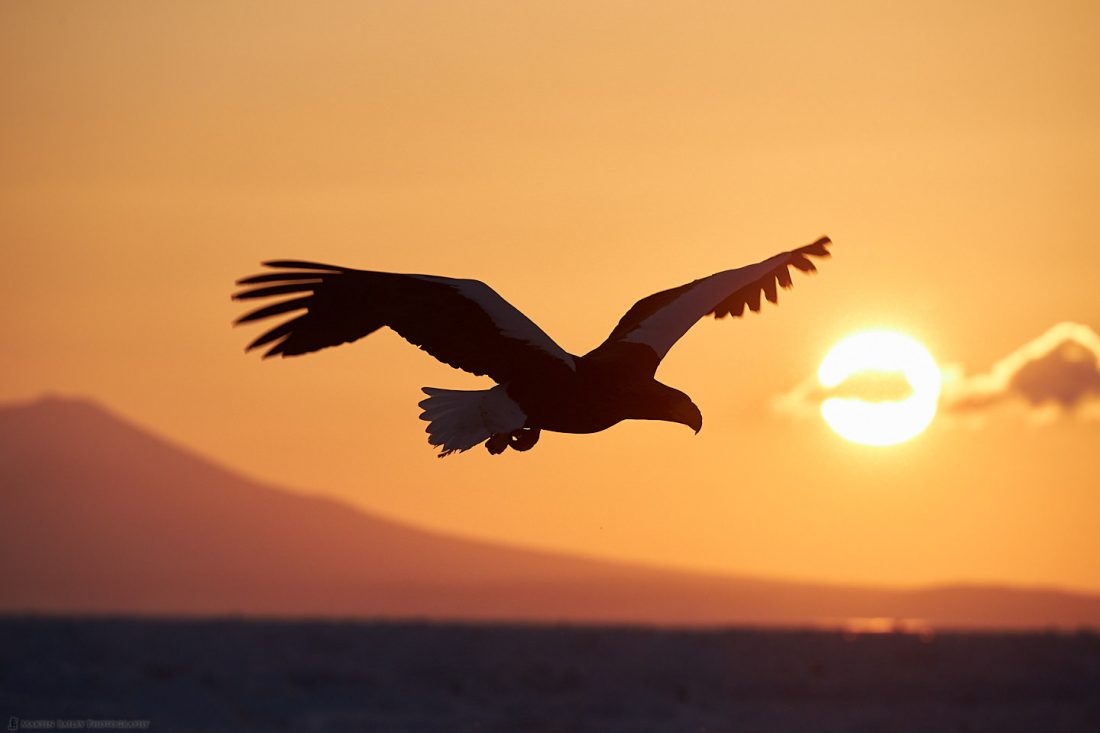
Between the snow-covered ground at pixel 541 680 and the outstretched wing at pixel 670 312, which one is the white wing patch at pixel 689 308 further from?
the snow-covered ground at pixel 541 680

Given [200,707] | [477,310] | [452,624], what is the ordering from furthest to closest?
[452,624] < [200,707] < [477,310]

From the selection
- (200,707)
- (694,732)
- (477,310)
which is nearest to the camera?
(477,310)

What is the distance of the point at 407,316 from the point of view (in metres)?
12.1

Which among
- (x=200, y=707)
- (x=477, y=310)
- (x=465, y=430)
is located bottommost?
(x=200, y=707)

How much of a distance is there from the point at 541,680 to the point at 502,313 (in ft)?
169

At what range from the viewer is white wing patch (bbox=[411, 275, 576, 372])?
39.2 ft

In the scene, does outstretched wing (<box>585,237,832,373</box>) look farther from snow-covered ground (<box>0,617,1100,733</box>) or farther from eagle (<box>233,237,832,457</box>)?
snow-covered ground (<box>0,617,1100,733</box>)

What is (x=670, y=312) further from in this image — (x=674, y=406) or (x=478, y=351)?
(x=478, y=351)

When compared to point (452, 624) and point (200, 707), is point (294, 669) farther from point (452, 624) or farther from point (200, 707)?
point (452, 624)

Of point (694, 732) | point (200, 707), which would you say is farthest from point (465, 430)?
point (200, 707)

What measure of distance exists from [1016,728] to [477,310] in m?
40.8

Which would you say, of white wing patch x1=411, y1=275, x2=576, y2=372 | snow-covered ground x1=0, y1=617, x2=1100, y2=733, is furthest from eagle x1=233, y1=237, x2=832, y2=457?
snow-covered ground x1=0, y1=617, x2=1100, y2=733

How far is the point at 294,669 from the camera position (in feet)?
192

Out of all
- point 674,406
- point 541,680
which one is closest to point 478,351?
point 674,406
